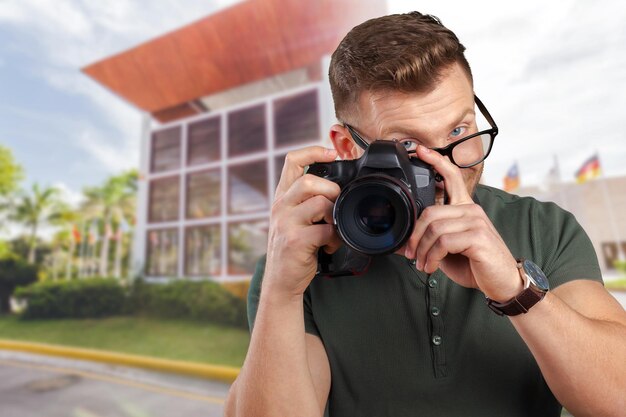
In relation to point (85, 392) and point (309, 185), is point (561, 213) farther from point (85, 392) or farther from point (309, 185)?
point (85, 392)

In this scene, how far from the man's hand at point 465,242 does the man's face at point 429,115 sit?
0.49 ft

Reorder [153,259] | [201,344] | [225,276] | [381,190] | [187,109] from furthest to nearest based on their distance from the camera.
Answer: [187,109] → [153,259] → [225,276] → [201,344] → [381,190]

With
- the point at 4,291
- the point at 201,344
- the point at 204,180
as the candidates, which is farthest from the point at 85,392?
the point at 4,291

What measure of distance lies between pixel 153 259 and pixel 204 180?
2.24 metres

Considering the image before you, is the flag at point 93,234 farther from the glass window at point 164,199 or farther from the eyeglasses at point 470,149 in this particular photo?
the eyeglasses at point 470,149

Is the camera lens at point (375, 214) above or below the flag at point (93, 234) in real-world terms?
below

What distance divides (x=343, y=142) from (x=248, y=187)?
29.3ft

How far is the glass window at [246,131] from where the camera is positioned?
9586 mm

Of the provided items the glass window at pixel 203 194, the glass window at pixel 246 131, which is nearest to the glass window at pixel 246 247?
the glass window at pixel 203 194

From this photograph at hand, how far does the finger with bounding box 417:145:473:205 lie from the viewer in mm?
700

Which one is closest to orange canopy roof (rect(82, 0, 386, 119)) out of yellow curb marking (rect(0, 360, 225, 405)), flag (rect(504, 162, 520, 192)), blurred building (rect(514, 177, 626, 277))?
flag (rect(504, 162, 520, 192))

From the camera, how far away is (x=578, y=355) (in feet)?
2.04

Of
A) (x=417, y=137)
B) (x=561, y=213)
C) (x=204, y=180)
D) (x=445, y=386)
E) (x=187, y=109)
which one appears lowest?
(x=445, y=386)

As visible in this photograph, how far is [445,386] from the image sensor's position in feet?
2.65
